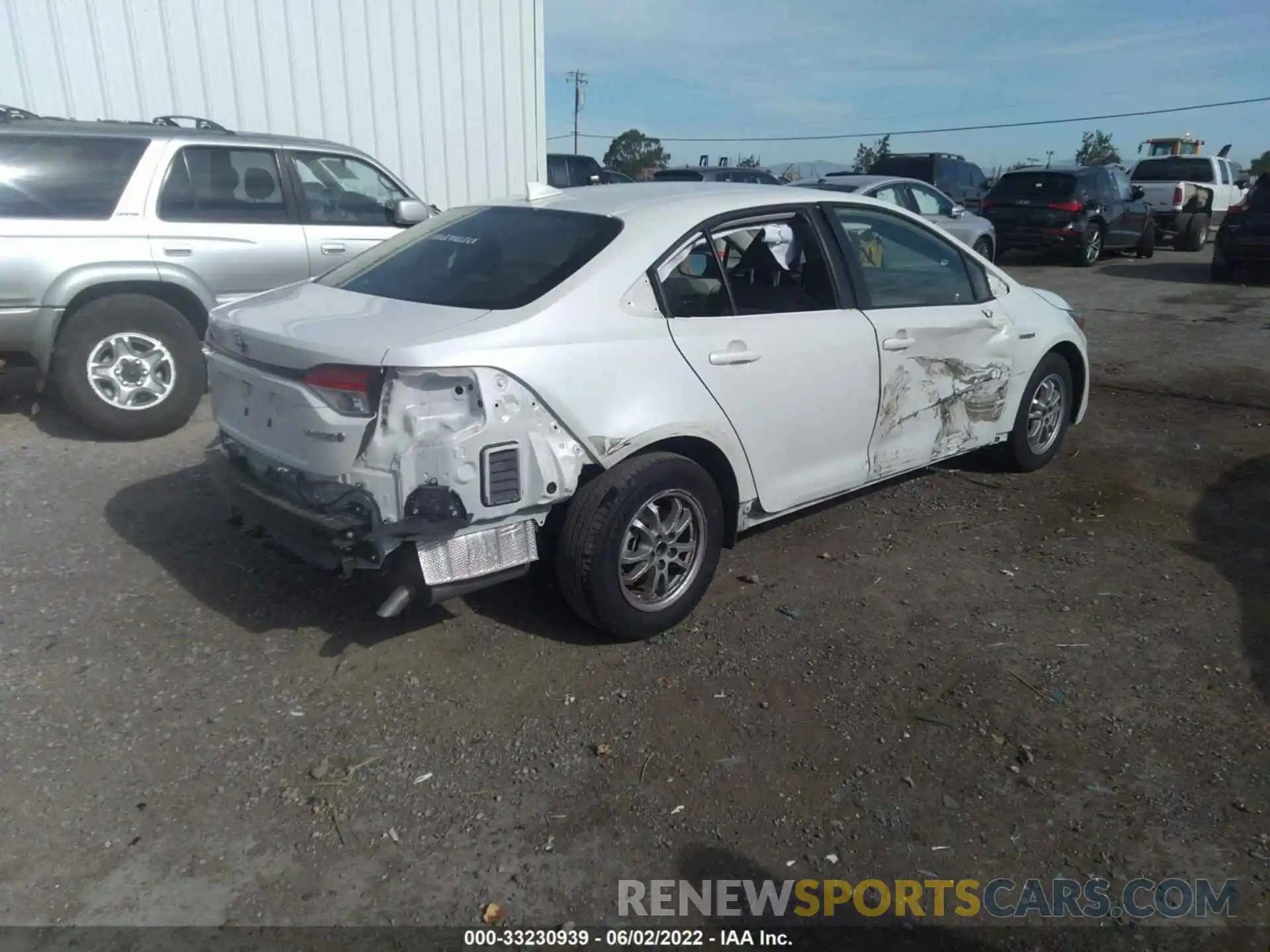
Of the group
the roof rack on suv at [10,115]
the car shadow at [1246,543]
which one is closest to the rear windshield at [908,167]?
the car shadow at [1246,543]

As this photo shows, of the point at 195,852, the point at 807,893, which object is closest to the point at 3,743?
the point at 195,852

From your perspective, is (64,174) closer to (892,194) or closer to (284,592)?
(284,592)

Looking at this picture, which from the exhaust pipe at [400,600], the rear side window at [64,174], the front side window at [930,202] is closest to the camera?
the exhaust pipe at [400,600]

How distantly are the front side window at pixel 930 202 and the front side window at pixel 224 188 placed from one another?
9.03m

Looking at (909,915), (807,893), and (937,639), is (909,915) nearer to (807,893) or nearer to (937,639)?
(807,893)

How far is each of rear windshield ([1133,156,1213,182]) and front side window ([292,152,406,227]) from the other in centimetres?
1952

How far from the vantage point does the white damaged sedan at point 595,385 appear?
3238 millimetres

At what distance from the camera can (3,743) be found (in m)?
3.20

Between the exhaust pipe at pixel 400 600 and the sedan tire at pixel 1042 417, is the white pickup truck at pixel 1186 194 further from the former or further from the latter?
the exhaust pipe at pixel 400 600

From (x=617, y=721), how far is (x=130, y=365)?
14.5ft

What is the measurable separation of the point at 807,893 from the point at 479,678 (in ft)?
4.82

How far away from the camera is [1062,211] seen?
54.0 ft

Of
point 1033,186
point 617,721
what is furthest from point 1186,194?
point 617,721

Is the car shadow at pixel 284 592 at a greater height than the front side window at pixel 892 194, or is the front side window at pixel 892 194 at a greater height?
the front side window at pixel 892 194
